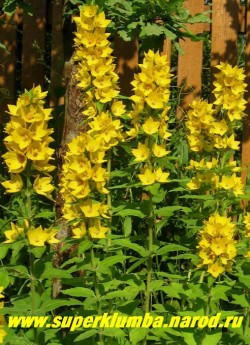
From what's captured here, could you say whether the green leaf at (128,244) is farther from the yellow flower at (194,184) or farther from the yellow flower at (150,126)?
the yellow flower at (194,184)

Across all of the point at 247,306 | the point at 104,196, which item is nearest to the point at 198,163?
the point at 104,196

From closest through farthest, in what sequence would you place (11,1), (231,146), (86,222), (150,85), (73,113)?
(86,222) → (150,85) → (231,146) → (73,113) → (11,1)

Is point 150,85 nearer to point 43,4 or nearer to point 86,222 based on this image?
point 86,222

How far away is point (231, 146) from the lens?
269 cm

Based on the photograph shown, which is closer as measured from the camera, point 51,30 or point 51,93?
point 51,93

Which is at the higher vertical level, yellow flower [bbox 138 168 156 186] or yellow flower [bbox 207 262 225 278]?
yellow flower [bbox 138 168 156 186]

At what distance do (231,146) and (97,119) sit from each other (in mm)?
607

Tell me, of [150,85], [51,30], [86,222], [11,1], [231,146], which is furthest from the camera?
[51,30]

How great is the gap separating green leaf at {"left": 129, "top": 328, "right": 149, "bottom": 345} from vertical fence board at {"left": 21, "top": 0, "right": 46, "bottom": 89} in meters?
2.60

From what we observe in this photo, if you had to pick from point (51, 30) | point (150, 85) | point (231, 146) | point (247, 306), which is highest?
point (51, 30)

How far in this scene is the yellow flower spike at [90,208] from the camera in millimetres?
2105

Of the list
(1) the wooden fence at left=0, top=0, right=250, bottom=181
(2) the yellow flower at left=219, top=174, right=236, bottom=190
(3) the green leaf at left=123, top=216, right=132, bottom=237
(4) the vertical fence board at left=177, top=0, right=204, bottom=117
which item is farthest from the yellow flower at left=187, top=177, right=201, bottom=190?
(4) the vertical fence board at left=177, top=0, right=204, bottom=117

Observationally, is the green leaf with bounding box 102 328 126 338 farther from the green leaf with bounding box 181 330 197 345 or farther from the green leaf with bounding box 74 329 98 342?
the green leaf with bounding box 181 330 197 345

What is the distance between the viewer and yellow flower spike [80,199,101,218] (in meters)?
2.11
